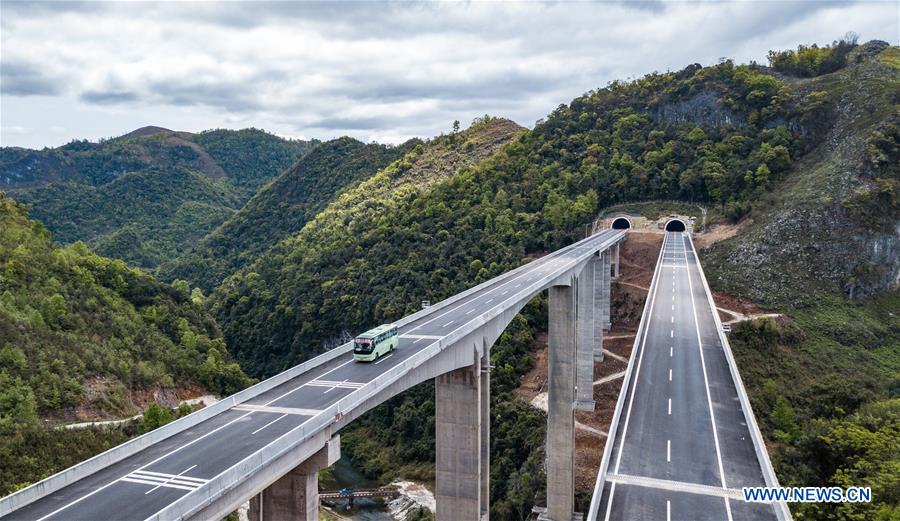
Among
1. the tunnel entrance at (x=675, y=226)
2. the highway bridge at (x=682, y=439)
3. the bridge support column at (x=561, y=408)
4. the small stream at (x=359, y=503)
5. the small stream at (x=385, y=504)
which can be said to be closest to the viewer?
the highway bridge at (x=682, y=439)

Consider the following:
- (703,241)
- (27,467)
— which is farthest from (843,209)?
(27,467)

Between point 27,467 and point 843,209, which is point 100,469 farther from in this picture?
point 843,209

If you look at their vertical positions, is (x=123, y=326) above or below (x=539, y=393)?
above

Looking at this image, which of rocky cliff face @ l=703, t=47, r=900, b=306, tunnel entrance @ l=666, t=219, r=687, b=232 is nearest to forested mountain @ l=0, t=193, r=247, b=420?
rocky cliff face @ l=703, t=47, r=900, b=306

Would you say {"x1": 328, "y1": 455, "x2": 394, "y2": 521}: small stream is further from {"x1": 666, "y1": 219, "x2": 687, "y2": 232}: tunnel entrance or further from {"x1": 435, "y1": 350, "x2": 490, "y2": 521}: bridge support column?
{"x1": 666, "y1": 219, "x2": 687, "y2": 232}: tunnel entrance

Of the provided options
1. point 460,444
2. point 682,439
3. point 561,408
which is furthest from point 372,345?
point 561,408

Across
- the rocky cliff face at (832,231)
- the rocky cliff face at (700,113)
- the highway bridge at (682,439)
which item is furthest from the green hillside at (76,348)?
the rocky cliff face at (700,113)

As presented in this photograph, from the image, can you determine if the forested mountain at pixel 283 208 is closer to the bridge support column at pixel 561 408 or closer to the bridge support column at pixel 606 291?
the bridge support column at pixel 606 291
